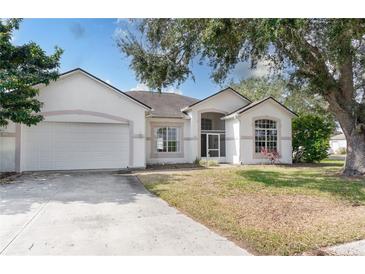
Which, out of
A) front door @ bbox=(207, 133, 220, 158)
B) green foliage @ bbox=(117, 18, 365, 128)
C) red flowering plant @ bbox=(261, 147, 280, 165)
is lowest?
red flowering plant @ bbox=(261, 147, 280, 165)

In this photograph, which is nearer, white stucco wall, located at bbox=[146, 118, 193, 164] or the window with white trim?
white stucco wall, located at bbox=[146, 118, 193, 164]

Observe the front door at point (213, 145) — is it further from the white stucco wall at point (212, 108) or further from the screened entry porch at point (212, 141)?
the white stucco wall at point (212, 108)

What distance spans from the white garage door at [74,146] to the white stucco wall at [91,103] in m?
0.40

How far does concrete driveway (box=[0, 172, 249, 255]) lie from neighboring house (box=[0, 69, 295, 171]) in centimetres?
509

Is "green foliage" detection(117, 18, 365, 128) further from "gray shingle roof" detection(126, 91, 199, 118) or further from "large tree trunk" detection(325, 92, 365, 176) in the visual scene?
"gray shingle roof" detection(126, 91, 199, 118)

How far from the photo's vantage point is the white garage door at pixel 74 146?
13094 millimetres

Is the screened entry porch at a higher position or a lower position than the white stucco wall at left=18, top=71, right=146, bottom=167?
lower

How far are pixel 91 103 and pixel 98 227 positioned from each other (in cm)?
1005

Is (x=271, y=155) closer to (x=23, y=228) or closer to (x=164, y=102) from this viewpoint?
(x=164, y=102)

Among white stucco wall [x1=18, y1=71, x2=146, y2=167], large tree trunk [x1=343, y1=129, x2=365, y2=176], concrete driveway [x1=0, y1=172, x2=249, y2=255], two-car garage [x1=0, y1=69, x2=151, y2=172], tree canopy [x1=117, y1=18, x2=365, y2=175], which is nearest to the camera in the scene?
concrete driveway [x1=0, y1=172, x2=249, y2=255]

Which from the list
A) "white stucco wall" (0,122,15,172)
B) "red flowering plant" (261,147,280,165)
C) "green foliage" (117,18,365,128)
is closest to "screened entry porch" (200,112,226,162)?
"red flowering plant" (261,147,280,165)

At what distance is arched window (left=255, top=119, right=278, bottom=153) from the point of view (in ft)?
A: 60.2

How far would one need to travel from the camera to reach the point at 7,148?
496 inches
